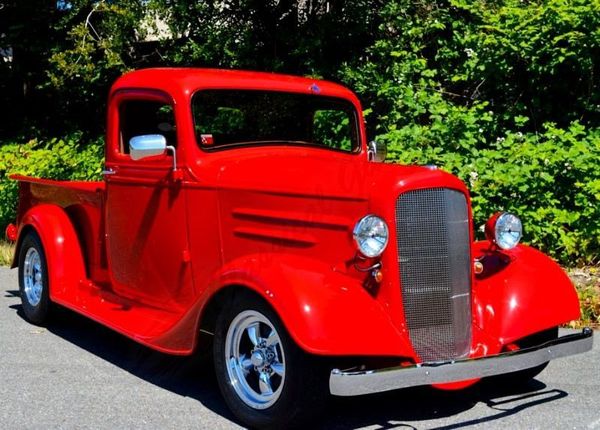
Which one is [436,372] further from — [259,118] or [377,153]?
[377,153]

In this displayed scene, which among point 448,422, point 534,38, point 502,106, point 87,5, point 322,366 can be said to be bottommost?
point 448,422

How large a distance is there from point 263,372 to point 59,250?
8.65 feet

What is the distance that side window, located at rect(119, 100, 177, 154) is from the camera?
5332 millimetres

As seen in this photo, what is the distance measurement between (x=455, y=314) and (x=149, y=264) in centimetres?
212

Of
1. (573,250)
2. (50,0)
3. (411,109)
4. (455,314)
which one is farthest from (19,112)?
(455,314)

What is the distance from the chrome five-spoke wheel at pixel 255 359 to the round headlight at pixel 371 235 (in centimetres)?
60

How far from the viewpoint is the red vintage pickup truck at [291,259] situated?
382cm

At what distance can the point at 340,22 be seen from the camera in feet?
32.0

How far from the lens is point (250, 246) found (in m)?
4.59

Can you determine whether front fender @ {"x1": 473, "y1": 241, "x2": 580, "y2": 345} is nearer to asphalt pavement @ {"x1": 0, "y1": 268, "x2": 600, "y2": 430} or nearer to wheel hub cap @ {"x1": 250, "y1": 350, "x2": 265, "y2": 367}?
asphalt pavement @ {"x1": 0, "y1": 268, "x2": 600, "y2": 430}

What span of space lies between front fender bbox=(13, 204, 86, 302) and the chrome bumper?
298 cm

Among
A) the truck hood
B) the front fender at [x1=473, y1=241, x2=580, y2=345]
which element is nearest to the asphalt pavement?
the front fender at [x1=473, y1=241, x2=580, y2=345]

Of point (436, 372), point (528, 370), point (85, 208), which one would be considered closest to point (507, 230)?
point (528, 370)

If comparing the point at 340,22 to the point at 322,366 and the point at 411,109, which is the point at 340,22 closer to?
the point at 411,109
